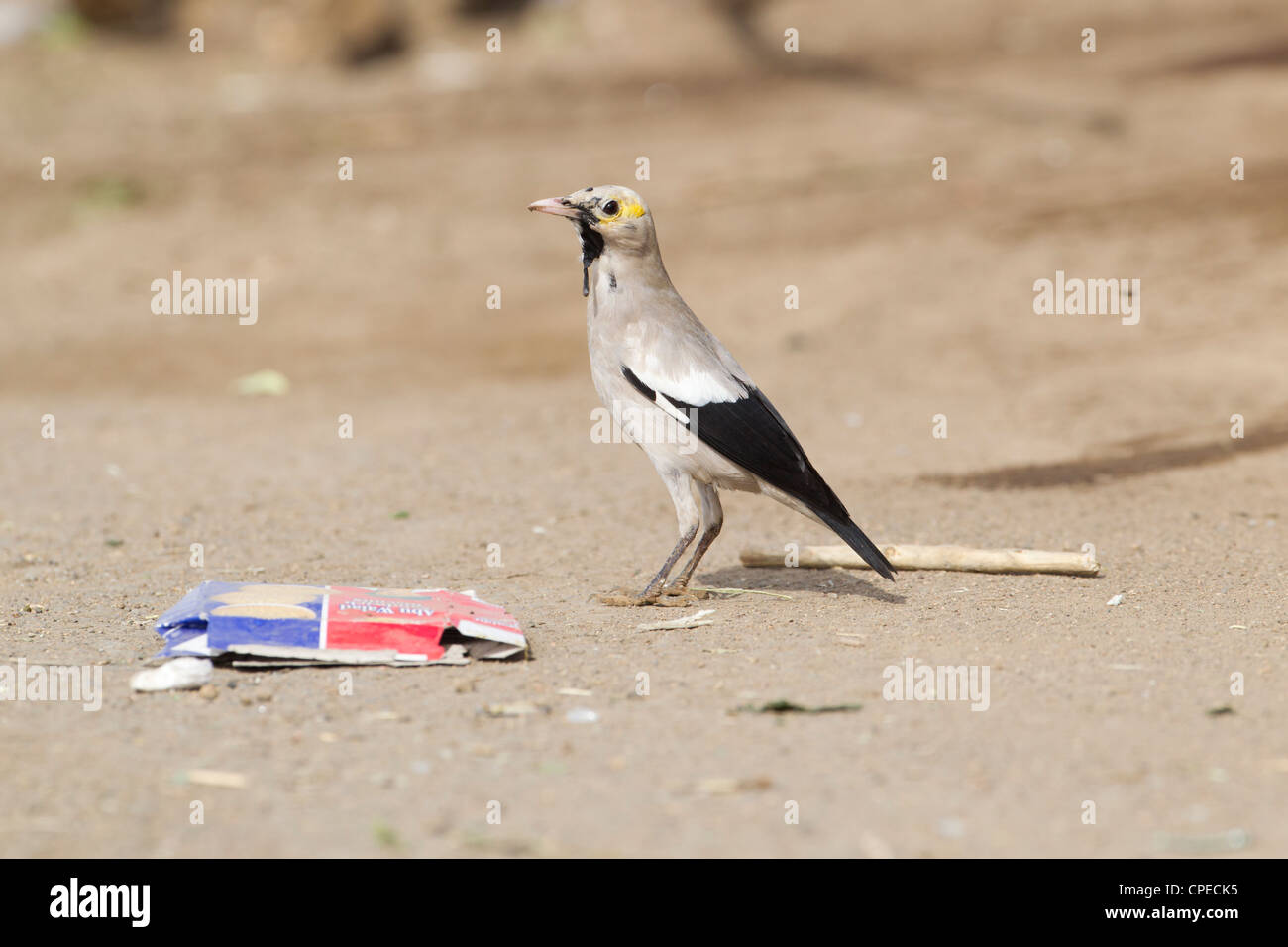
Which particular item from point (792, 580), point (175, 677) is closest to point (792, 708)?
point (792, 580)

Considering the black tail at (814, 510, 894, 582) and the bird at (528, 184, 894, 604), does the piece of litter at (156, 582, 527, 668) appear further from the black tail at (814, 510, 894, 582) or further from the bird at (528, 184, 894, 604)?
the black tail at (814, 510, 894, 582)

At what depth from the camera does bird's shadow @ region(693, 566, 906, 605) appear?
6141 mm

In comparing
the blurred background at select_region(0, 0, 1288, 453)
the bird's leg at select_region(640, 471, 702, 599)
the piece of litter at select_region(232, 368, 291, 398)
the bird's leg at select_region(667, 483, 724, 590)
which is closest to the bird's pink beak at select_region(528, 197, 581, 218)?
the bird's leg at select_region(640, 471, 702, 599)

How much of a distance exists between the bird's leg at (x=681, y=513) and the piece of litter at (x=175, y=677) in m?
1.85

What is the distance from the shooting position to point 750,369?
1123 centimetres

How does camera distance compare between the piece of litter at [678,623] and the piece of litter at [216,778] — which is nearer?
the piece of litter at [216,778]

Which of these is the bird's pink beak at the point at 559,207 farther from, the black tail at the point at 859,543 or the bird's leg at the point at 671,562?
the black tail at the point at 859,543

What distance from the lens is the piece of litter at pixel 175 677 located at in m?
4.73

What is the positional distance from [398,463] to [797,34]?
1263 centimetres

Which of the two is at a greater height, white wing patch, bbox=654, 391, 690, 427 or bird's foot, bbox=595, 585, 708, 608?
white wing patch, bbox=654, 391, 690, 427

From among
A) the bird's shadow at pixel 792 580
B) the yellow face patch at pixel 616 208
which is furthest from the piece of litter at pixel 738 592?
the yellow face patch at pixel 616 208

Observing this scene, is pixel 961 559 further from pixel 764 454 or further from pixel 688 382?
pixel 688 382

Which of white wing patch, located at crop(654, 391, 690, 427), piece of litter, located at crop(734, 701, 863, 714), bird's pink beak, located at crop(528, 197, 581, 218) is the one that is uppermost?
bird's pink beak, located at crop(528, 197, 581, 218)

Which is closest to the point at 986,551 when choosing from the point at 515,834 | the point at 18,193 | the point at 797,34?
the point at 515,834
